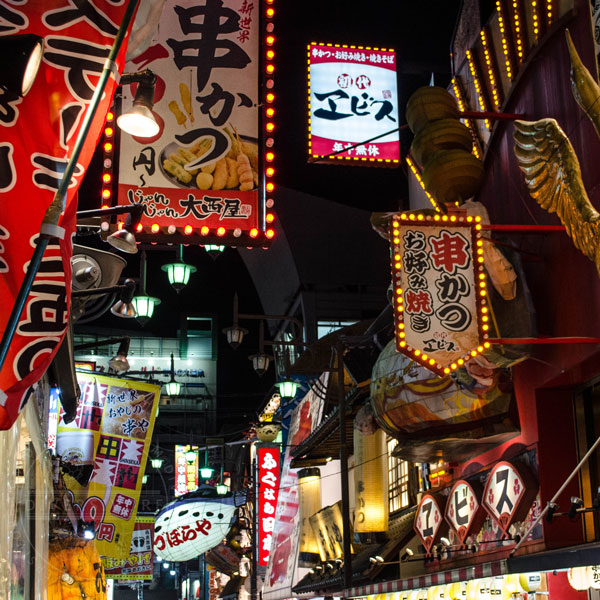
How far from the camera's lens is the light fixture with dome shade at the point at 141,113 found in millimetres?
7523

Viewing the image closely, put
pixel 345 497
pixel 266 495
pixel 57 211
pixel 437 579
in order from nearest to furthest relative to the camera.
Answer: pixel 57 211 → pixel 437 579 → pixel 345 497 → pixel 266 495

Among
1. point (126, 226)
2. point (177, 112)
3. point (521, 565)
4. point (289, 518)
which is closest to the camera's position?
point (126, 226)

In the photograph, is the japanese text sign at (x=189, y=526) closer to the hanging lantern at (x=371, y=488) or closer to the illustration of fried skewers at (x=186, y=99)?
the hanging lantern at (x=371, y=488)

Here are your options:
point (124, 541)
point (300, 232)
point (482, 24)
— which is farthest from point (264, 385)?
point (482, 24)

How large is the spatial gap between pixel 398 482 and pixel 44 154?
73.5ft

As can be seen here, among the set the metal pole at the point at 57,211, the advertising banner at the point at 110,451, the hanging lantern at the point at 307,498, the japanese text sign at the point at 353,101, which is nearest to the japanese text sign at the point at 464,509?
the advertising banner at the point at 110,451

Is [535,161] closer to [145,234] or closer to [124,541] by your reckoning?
[145,234]

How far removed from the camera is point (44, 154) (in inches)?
199

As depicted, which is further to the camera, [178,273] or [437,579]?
[178,273]

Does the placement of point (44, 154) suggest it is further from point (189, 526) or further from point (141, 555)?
point (141, 555)

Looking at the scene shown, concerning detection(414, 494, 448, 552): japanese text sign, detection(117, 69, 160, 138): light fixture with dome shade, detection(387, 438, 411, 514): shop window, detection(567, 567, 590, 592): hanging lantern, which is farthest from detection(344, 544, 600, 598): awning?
detection(117, 69, 160, 138): light fixture with dome shade

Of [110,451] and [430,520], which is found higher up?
[110,451]

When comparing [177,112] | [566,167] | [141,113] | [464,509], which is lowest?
[464,509]

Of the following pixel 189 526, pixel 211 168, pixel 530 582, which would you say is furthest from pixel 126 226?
pixel 189 526
